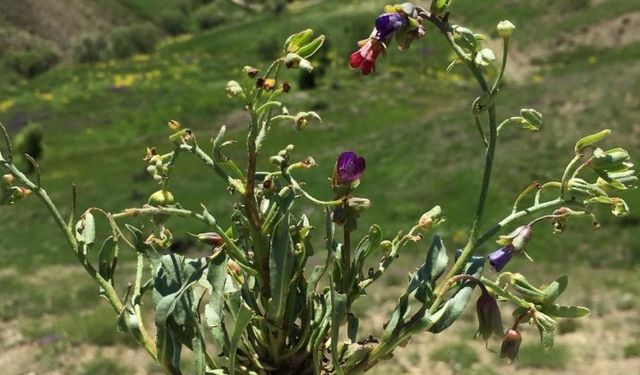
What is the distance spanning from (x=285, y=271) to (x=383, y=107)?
49.7 meters

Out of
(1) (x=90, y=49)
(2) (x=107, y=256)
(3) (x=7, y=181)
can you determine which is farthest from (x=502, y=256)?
(1) (x=90, y=49)

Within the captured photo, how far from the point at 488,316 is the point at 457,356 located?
10459 millimetres

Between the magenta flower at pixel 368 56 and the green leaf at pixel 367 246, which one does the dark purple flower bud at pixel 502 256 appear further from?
the magenta flower at pixel 368 56

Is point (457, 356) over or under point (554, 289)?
under

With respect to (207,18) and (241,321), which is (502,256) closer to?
(241,321)

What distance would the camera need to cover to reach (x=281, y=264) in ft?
5.51

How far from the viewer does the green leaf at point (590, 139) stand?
1.66 m

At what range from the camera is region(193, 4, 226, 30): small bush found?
96338 millimetres

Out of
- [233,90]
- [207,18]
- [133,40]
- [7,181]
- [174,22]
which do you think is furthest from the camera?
[174,22]

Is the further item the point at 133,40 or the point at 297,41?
the point at 133,40

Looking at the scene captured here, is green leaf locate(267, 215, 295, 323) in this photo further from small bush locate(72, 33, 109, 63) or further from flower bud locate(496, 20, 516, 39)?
small bush locate(72, 33, 109, 63)

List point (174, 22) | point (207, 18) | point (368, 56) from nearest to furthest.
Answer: point (368, 56) < point (207, 18) < point (174, 22)

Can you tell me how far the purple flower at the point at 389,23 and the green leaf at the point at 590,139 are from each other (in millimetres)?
464

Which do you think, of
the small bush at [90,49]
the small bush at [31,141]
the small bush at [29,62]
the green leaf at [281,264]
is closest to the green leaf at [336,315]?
the green leaf at [281,264]
